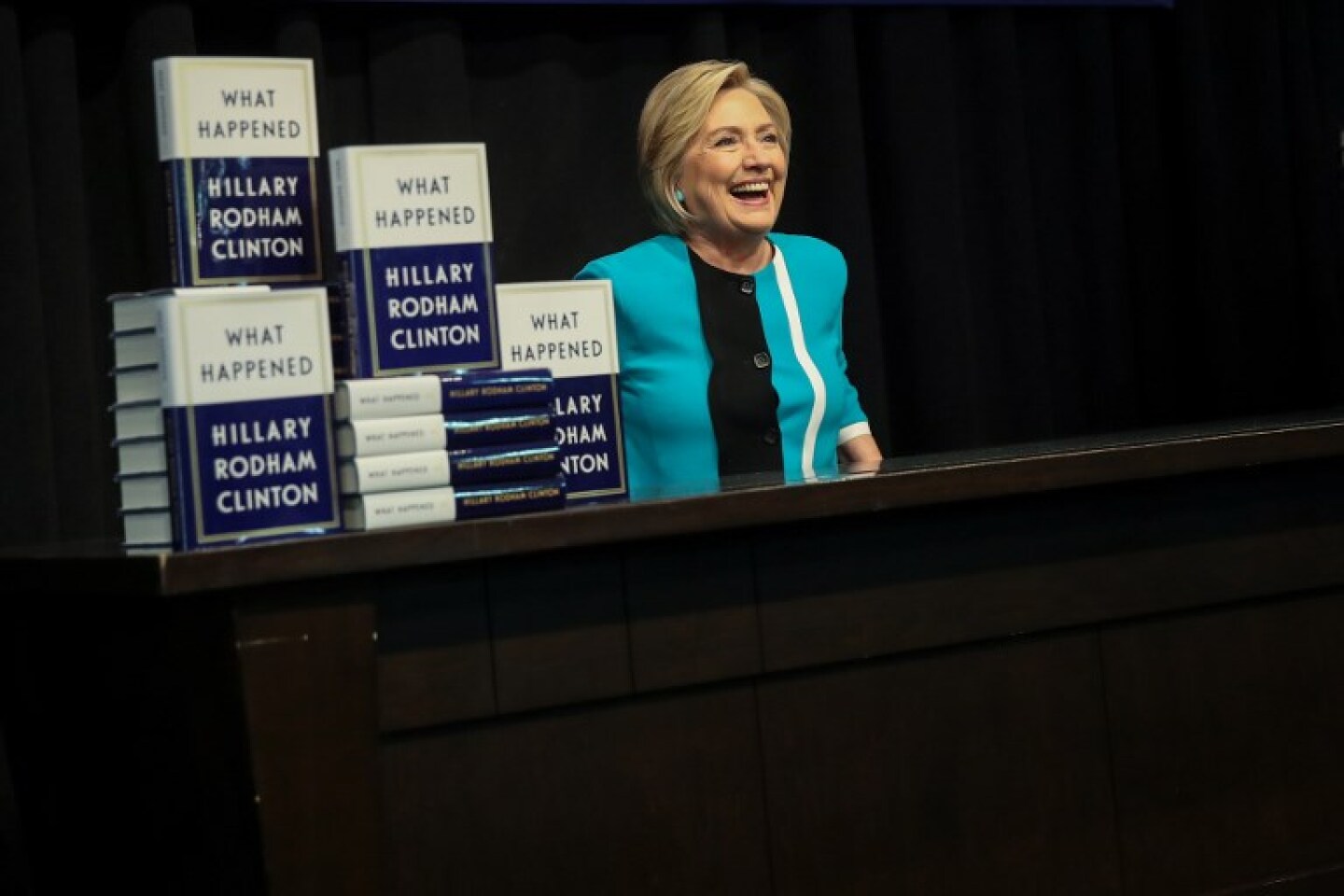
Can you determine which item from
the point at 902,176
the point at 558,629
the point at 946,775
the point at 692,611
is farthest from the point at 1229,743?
the point at 902,176

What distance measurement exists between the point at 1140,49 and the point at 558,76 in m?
1.56

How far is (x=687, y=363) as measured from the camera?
3184 millimetres

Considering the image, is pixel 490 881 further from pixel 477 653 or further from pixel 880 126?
pixel 880 126

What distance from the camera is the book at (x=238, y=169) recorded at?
1971mm

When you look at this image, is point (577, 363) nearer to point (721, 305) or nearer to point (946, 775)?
point (946, 775)

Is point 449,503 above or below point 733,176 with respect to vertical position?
below

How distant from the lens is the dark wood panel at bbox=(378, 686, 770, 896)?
1.99 metres

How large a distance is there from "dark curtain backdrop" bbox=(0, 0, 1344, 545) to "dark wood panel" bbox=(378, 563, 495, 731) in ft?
5.51

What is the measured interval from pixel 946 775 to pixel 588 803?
438 millimetres

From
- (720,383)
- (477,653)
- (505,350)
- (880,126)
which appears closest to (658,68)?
(880,126)

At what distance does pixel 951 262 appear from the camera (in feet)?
14.9

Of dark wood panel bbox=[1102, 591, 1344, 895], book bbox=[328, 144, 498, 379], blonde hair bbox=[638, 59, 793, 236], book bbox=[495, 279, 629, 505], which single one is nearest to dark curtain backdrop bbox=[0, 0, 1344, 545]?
blonde hair bbox=[638, 59, 793, 236]

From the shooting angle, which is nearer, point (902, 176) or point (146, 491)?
point (146, 491)

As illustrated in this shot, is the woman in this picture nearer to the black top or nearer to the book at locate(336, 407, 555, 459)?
the black top
